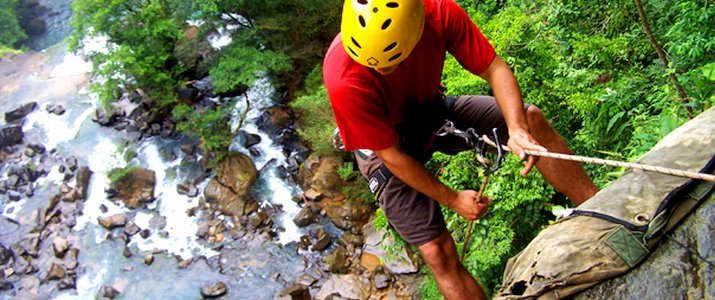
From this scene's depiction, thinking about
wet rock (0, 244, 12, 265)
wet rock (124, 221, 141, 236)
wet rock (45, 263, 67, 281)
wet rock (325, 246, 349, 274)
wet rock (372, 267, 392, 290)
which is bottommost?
wet rock (0, 244, 12, 265)

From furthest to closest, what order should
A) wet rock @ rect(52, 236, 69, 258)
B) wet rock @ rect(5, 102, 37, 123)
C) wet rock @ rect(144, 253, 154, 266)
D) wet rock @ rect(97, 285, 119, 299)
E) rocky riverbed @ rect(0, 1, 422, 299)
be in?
wet rock @ rect(5, 102, 37, 123)
wet rock @ rect(52, 236, 69, 258)
wet rock @ rect(144, 253, 154, 266)
wet rock @ rect(97, 285, 119, 299)
rocky riverbed @ rect(0, 1, 422, 299)

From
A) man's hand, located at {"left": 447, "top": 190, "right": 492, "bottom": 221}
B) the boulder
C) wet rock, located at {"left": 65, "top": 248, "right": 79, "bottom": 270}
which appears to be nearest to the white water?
the boulder

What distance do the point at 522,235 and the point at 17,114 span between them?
47.8ft

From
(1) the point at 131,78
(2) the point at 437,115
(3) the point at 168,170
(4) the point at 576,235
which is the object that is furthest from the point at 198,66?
(4) the point at 576,235

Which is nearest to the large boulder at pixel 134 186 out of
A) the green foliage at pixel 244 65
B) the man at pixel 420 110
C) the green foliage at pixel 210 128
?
the green foliage at pixel 210 128

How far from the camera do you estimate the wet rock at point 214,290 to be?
988 cm

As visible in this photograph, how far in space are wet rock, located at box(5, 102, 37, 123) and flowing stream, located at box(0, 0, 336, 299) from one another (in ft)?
0.62

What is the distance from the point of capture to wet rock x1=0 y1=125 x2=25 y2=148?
1402cm

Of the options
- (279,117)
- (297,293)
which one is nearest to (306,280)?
(297,293)

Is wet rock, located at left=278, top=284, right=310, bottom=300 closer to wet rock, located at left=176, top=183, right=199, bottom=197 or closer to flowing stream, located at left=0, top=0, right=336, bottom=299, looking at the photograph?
flowing stream, located at left=0, top=0, right=336, bottom=299

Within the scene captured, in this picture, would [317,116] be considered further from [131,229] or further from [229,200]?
[131,229]

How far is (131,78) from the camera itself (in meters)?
12.9

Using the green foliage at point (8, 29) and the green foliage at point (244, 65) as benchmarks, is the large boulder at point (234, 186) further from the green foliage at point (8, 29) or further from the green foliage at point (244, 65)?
the green foliage at point (8, 29)

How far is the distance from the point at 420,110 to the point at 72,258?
422 inches
